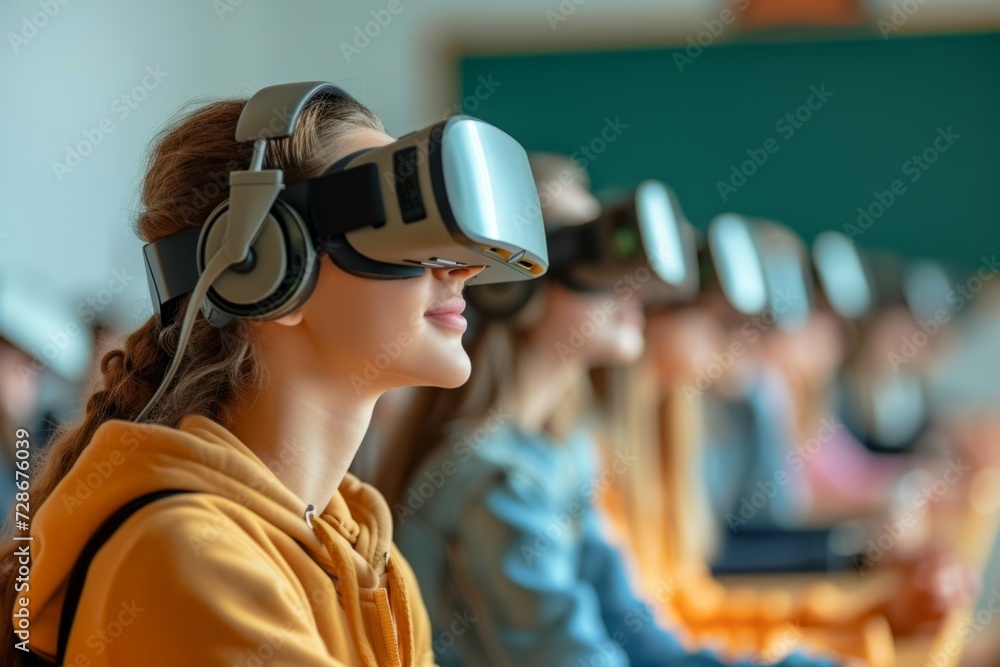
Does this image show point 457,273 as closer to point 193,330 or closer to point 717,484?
point 193,330

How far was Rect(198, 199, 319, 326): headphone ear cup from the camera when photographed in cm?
81

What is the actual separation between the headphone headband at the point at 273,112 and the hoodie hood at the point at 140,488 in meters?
0.22

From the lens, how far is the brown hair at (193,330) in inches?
34.6

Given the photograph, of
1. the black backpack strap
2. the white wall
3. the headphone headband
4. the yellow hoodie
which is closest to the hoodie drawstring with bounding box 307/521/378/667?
the yellow hoodie

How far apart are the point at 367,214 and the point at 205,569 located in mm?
266

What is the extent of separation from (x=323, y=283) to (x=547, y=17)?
302cm

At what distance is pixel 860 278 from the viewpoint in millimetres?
3061

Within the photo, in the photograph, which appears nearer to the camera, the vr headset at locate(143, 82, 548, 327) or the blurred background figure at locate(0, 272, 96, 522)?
the vr headset at locate(143, 82, 548, 327)

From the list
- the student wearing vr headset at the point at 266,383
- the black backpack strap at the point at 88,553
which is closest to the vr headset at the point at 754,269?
the student wearing vr headset at the point at 266,383

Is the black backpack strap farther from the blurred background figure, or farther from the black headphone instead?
the blurred background figure

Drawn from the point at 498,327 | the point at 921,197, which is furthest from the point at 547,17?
the point at 498,327

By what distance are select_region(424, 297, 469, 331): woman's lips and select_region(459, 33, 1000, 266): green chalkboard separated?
2830 millimetres

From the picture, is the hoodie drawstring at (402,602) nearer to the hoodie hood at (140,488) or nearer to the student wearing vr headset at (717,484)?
the hoodie hood at (140,488)

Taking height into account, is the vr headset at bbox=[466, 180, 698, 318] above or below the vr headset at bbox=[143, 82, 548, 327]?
below
